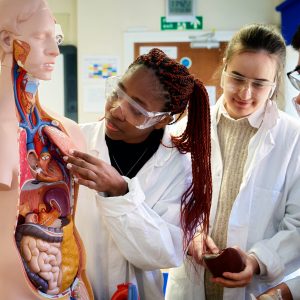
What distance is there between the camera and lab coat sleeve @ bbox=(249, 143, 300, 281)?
1502 mm

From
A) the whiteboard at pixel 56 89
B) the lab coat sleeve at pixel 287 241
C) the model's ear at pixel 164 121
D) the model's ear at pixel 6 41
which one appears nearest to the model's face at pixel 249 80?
the lab coat sleeve at pixel 287 241

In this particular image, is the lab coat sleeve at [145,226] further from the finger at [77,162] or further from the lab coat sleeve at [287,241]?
the lab coat sleeve at [287,241]

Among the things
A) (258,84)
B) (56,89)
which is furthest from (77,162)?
(56,89)

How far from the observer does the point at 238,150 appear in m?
1.70

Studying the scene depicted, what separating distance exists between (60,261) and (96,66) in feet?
12.2

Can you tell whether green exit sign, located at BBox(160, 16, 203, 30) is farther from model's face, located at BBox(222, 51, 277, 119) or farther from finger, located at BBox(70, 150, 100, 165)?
finger, located at BBox(70, 150, 100, 165)

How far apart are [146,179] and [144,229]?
0.62 ft

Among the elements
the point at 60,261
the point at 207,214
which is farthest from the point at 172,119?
the point at 60,261

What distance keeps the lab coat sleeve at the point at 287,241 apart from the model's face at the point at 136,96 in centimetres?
56

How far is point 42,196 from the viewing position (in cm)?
106

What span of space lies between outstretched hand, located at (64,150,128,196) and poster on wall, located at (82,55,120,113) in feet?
11.4

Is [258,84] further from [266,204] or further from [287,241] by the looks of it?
[287,241]

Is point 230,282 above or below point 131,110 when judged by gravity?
below

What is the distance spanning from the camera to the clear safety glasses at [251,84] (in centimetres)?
156
